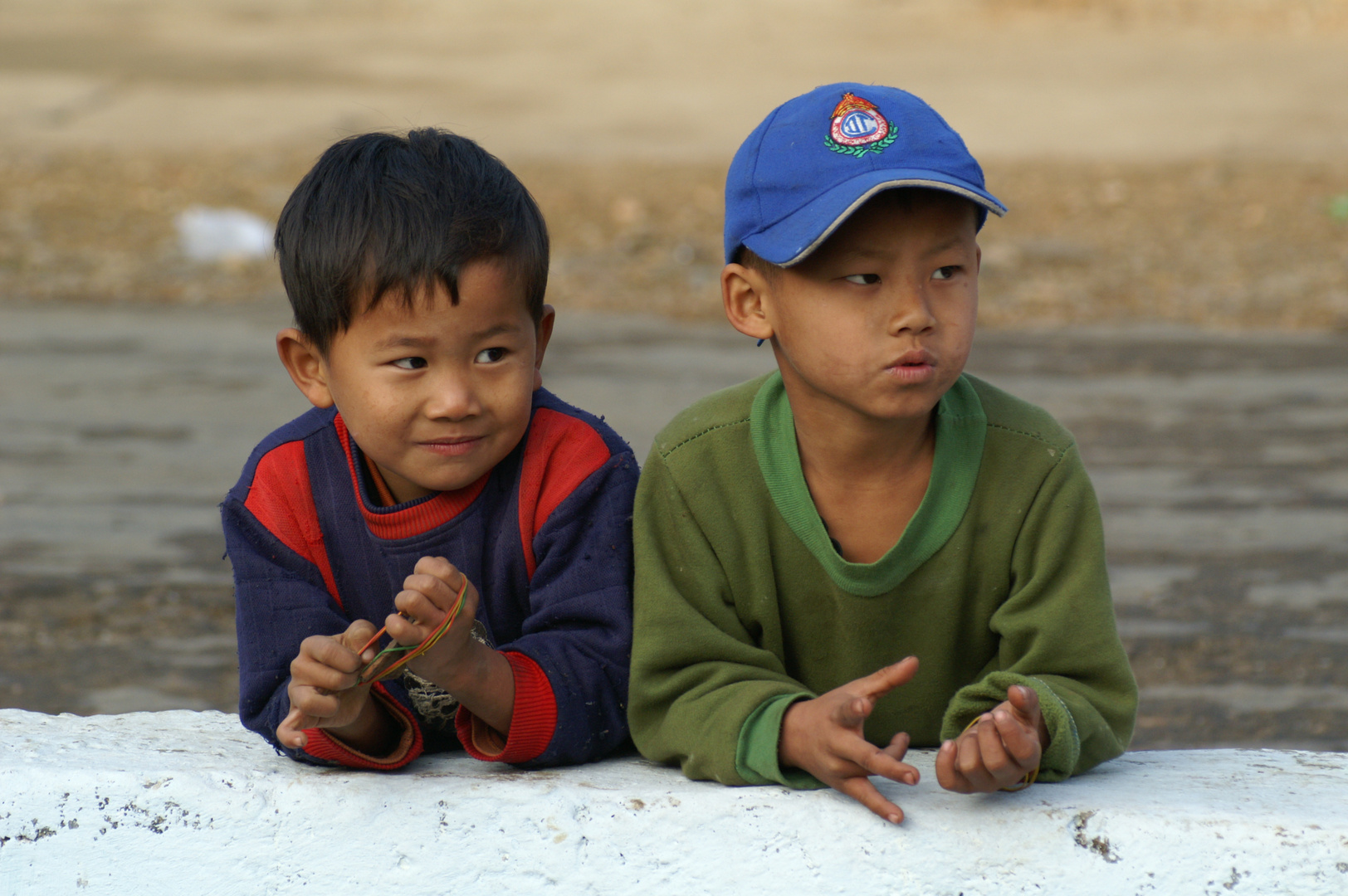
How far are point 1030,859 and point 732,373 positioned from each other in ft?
17.1

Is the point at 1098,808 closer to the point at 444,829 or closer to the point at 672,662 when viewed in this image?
the point at 672,662

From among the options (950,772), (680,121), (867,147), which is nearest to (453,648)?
(950,772)

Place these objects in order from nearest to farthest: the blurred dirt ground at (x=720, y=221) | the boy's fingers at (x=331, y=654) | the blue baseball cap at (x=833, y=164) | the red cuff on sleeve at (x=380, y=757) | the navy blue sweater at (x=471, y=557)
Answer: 1. the boy's fingers at (x=331, y=654)
2. the blue baseball cap at (x=833, y=164)
3. the red cuff on sleeve at (x=380, y=757)
4. the navy blue sweater at (x=471, y=557)
5. the blurred dirt ground at (x=720, y=221)

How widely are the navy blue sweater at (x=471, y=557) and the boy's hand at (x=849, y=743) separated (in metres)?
0.37

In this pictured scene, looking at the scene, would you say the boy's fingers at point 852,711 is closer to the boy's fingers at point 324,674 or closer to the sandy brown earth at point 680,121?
the boy's fingers at point 324,674

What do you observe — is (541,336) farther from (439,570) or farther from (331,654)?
(331,654)

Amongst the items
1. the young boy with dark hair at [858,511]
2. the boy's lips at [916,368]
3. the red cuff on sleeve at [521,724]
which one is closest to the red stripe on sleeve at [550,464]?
the young boy with dark hair at [858,511]

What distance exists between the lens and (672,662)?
2.30 metres

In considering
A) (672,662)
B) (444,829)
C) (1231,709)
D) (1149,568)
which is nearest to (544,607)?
(672,662)

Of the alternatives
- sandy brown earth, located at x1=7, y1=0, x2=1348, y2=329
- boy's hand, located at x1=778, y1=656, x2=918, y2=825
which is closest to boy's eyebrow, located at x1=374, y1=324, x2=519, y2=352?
boy's hand, located at x1=778, y1=656, x2=918, y2=825

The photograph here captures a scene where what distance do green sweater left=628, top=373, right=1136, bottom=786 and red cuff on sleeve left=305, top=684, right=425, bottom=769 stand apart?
337 millimetres

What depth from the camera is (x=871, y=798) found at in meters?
2.05

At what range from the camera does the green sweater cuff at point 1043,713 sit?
6.76 feet

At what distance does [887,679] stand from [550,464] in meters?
0.75
